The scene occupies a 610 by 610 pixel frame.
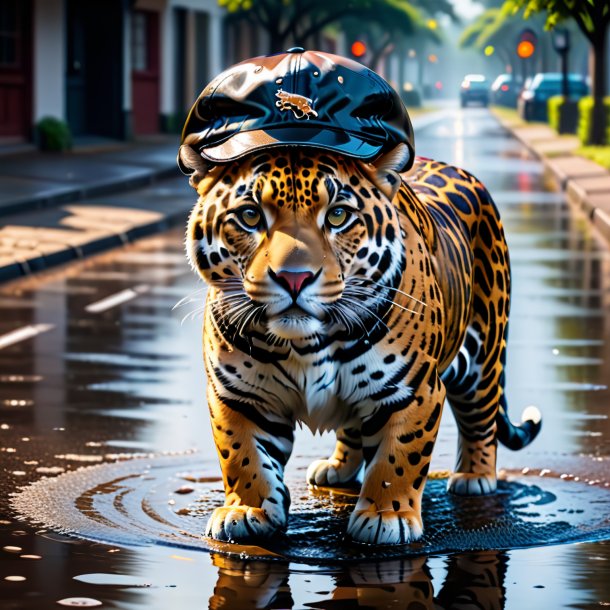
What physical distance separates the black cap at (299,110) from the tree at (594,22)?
2794 cm

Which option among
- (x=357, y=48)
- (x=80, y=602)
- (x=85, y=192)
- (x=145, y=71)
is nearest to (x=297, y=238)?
→ (x=80, y=602)

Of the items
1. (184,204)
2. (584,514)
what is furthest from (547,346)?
(184,204)

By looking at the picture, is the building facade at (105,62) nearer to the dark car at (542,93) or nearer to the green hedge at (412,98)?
the dark car at (542,93)

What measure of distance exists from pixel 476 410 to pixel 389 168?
1505mm

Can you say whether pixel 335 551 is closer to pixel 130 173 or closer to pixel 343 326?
pixel 343 326

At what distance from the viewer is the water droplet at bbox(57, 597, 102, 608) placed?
5223mm

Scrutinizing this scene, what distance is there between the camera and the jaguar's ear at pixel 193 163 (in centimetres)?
584

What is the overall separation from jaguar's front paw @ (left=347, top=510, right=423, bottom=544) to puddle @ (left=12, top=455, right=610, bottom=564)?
0.04 m

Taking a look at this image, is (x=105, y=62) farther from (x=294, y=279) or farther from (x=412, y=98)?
(x=412, y=98)

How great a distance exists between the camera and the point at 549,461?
309 inches

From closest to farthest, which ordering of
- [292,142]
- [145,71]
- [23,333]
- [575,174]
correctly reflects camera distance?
[292,142] → [23,333] → [575,174] → [145,71]

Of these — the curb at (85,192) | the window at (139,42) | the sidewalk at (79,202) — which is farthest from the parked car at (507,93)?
the curb at (85,192)

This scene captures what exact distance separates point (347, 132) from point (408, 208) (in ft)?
1.89

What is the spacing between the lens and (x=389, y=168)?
230 inches
